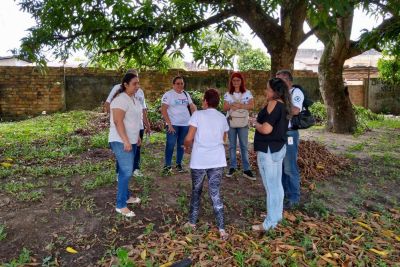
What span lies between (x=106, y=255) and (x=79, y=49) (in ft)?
11.6

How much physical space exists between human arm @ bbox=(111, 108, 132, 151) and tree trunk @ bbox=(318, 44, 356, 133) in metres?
7.80

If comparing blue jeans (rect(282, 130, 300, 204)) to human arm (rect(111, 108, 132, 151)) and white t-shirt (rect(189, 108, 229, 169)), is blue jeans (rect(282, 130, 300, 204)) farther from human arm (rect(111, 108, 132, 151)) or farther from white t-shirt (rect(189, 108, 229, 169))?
human arm (rect(111, 108, 132, 151))

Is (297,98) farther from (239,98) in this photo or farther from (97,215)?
(97,215)

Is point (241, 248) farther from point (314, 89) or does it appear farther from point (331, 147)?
point (314, 89)

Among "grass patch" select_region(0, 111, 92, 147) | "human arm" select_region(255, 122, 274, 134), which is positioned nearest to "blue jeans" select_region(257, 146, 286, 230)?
"human arm" select_region(255, 122, 274, 134)

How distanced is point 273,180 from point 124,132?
166 centimetres

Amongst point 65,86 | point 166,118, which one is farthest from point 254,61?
point 166,118

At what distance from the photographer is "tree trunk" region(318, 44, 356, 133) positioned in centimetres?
1063

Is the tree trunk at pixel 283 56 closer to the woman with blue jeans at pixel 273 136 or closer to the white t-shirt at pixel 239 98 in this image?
the white t-shirt at pixel 239 98

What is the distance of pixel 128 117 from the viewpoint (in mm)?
4395

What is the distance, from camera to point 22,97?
42.3 feet

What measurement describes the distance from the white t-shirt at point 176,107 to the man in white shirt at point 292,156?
5.97 feet

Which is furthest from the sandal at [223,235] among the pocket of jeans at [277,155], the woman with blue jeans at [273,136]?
the pocket of jeans at [277,155]

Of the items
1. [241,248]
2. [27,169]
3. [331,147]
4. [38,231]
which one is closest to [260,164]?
[241,248]
